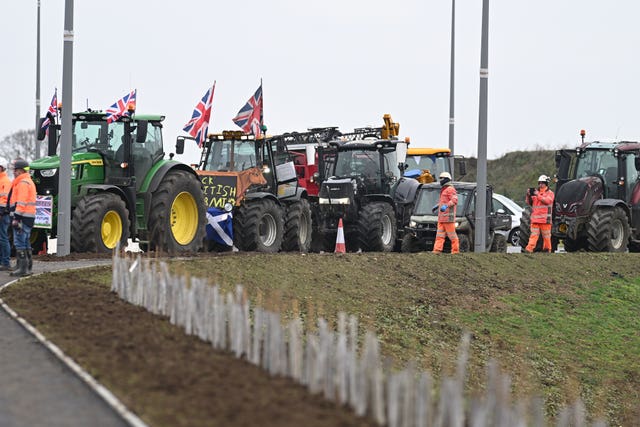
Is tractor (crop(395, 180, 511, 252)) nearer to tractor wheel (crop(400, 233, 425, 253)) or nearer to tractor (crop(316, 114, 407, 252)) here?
tractor wheel (crop(400, 233, 425, 253))

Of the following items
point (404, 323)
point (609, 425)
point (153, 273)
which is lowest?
point (609, 425)

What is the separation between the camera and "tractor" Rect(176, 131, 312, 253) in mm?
24109

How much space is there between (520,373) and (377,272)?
493cm

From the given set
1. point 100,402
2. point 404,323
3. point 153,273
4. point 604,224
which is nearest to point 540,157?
point 604,224

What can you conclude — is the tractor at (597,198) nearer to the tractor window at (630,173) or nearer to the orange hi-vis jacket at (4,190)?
the tractor window at (630,173)

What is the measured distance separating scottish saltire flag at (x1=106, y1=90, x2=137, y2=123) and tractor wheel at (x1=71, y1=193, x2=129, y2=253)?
182 centimetres

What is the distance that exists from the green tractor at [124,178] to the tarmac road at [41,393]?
936 centimetres

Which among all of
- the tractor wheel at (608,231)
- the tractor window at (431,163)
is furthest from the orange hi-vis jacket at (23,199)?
the tractor window at (431,163)

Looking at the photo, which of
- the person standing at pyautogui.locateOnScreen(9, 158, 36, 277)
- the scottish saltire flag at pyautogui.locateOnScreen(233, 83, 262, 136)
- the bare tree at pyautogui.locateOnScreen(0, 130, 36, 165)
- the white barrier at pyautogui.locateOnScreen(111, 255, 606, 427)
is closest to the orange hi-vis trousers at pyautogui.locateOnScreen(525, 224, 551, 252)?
the scottish saltire flag at pyautogui.locateOnScreen(233, 83, 262, 136)

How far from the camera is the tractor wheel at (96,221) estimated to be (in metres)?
20.2

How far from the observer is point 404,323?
17.8 m

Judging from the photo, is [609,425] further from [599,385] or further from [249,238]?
[249,238]

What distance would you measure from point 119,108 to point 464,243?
372 inches

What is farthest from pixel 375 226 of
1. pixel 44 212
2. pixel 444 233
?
pixel 44 212
